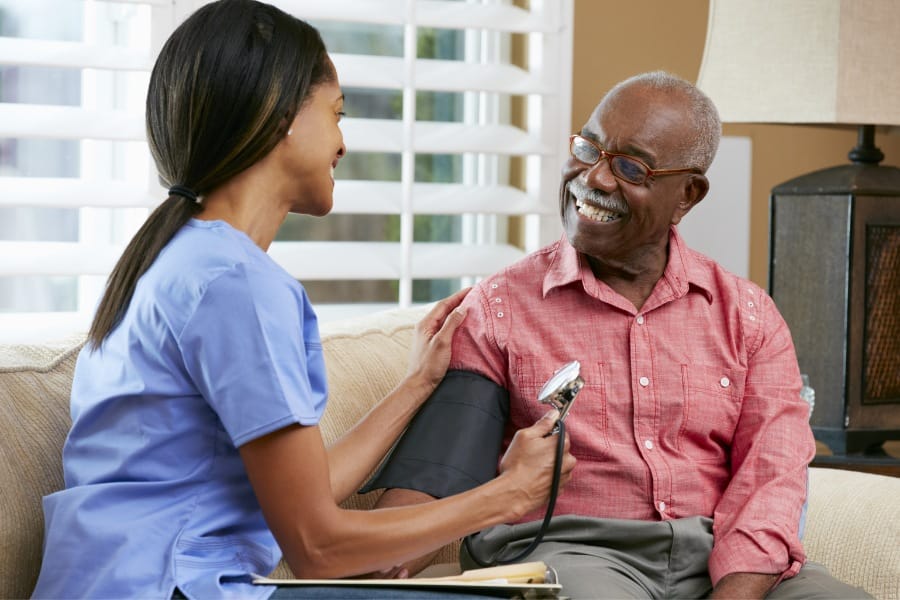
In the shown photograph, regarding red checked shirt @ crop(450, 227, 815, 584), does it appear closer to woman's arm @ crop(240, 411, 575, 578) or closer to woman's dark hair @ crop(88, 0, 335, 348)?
woman's arm @ crop(240, 411, 575, 578)

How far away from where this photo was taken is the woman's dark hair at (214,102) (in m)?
1.27

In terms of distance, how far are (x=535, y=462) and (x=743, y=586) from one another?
0.38 m

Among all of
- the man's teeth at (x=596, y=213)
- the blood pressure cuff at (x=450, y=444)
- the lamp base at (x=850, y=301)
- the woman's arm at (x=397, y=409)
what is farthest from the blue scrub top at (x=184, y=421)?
the lamp base at (x=850, y=301)

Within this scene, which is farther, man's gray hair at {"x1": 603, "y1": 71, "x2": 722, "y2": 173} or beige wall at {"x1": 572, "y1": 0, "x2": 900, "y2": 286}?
beige wall at {"x1": 572, "y1": 0, "x2": 900, "y2": 286}

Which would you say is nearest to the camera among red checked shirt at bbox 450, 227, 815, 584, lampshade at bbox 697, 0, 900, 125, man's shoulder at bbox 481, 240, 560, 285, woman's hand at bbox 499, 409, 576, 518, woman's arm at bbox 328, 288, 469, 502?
woman's hand at bbox 499, 409, 576, 518

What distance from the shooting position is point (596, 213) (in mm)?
1751

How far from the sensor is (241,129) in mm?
1278

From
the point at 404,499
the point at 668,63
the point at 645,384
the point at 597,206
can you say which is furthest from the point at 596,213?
the point at 668,63

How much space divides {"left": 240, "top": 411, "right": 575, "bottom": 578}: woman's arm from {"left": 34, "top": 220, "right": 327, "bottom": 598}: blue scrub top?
0.10ft

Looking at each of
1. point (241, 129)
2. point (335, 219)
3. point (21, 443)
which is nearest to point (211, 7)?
point (241, 129)

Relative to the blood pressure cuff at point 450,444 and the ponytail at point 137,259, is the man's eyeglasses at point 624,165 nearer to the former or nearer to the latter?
the blood pressure cuff at point 450,444

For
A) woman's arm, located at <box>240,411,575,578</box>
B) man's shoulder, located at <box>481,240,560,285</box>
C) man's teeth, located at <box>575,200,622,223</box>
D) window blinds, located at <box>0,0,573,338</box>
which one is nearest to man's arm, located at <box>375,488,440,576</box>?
woman's arm, located at <box>240,411,575,578</box>

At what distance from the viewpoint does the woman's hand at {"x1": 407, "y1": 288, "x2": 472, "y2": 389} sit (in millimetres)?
1719

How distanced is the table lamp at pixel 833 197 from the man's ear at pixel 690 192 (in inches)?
22.7
